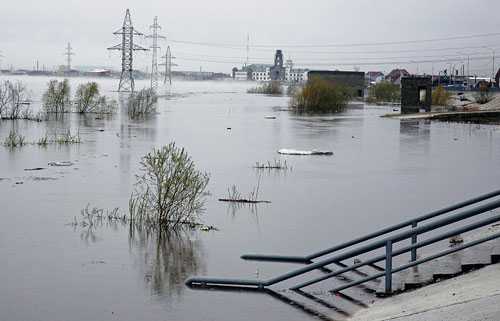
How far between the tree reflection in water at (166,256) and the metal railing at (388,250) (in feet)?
1.49

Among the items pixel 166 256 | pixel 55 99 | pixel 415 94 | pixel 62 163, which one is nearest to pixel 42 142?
pixel 62 163

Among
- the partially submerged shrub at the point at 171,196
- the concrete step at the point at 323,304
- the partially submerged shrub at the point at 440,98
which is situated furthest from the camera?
the partially submerged shrub at the point at 440,98

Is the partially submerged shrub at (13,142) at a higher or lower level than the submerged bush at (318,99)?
lower

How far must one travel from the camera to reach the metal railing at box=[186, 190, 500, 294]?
7.95m

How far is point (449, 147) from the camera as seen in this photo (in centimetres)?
3147

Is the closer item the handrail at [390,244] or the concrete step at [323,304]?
the handrail at [390,244]

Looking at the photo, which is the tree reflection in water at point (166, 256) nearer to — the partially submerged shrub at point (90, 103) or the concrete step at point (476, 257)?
the concrete step at point (476, 257)

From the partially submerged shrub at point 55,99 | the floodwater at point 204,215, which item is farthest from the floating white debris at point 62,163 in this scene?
the partially submerged shrub at point 55,99

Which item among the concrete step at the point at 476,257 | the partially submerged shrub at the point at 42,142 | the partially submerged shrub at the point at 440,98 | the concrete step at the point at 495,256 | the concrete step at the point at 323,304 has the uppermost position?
the partially submerged shrub at the point at 440,98

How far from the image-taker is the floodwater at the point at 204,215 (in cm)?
947

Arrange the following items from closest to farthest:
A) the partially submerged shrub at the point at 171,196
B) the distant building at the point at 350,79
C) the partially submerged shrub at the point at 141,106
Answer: the partially submerged shrub at the point at 171,196
the partially submerged shrub at the point at 141,106
the distant building at the point at 350,79

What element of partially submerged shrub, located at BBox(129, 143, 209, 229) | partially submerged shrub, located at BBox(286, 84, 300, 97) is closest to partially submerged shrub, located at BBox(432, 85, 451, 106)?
partially submerged shrub, located at BBox(286, 84, 300, 97)

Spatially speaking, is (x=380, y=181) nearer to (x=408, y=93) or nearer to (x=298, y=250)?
(x=298, y=250)

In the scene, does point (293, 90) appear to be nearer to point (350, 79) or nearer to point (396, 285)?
point (350, 79)
